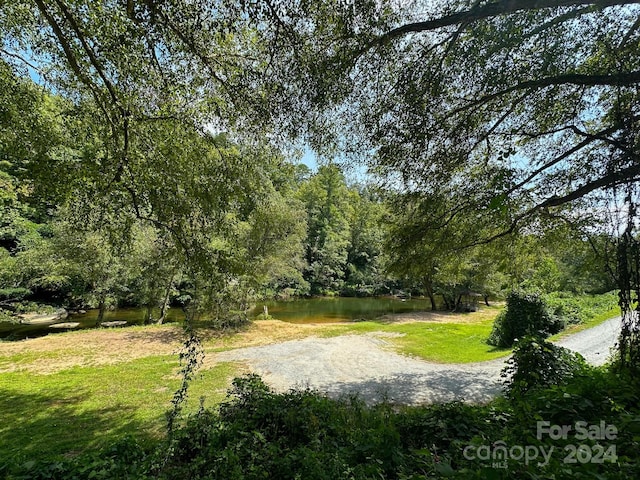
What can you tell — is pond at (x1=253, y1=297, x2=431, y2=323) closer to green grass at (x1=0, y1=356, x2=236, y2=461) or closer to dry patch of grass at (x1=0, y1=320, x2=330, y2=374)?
dry patch of grass at (x1=0, y1=320, x2=330, y2=374)

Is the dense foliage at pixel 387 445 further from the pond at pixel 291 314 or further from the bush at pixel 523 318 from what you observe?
the pond at pixel 291 314

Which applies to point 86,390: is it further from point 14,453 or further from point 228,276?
point 228,276

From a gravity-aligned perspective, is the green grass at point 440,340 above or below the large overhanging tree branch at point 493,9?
below

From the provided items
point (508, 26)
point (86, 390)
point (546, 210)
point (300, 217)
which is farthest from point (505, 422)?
point (300, 217)

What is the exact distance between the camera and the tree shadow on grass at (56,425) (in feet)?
15.1

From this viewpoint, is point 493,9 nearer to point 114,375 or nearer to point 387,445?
point 387,445

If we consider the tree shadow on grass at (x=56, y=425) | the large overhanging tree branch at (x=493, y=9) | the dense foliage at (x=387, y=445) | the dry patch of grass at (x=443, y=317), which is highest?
the large overhanging tree branch at (x=493, y=9)

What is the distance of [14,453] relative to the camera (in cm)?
444

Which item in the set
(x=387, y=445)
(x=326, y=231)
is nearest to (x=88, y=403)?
(x=387, y=445)

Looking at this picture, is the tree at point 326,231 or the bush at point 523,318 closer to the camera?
the bush at point 523,318

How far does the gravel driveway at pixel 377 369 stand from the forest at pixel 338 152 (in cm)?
227

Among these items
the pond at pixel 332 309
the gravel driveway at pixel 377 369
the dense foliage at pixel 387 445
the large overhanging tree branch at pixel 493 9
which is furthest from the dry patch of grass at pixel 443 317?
the large overhanging tree branch at pixel 493 9
